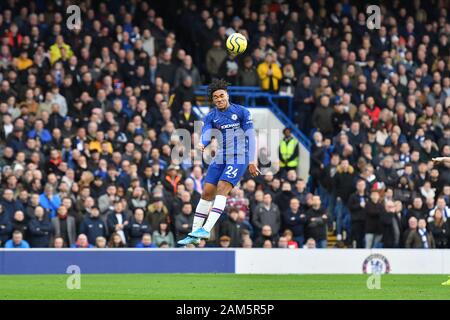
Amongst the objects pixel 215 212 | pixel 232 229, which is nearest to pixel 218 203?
pixel 215 212

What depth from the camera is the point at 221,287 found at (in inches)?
800

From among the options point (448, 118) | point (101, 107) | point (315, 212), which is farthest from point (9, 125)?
point (448, 118)

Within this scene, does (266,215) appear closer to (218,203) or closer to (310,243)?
(310,243)

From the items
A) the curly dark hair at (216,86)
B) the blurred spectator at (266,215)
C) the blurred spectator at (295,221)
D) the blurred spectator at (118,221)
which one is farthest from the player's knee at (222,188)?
the blurred spectator at (295,221)

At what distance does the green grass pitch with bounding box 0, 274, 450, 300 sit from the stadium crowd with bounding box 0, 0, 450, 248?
3.05 meters

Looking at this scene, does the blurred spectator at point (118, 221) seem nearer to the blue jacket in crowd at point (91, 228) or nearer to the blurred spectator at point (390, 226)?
the blue jacket in crowd at point (91, 228)

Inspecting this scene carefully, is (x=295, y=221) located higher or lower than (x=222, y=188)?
lower

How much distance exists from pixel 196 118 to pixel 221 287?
1046cm

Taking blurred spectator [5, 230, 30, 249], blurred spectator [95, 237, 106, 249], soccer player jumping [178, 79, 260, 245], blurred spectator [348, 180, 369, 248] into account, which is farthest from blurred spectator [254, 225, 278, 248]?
soccer player jumping [178, 79, 260, 245]

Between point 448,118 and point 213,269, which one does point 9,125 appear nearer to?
point 213,269

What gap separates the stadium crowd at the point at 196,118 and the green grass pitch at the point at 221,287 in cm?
305

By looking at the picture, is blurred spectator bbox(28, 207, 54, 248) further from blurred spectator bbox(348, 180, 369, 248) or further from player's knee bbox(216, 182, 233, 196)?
blurred spectator bbox(348, 180, 369, 248)

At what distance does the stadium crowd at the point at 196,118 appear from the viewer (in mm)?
26750

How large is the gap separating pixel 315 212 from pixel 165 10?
9580mm
